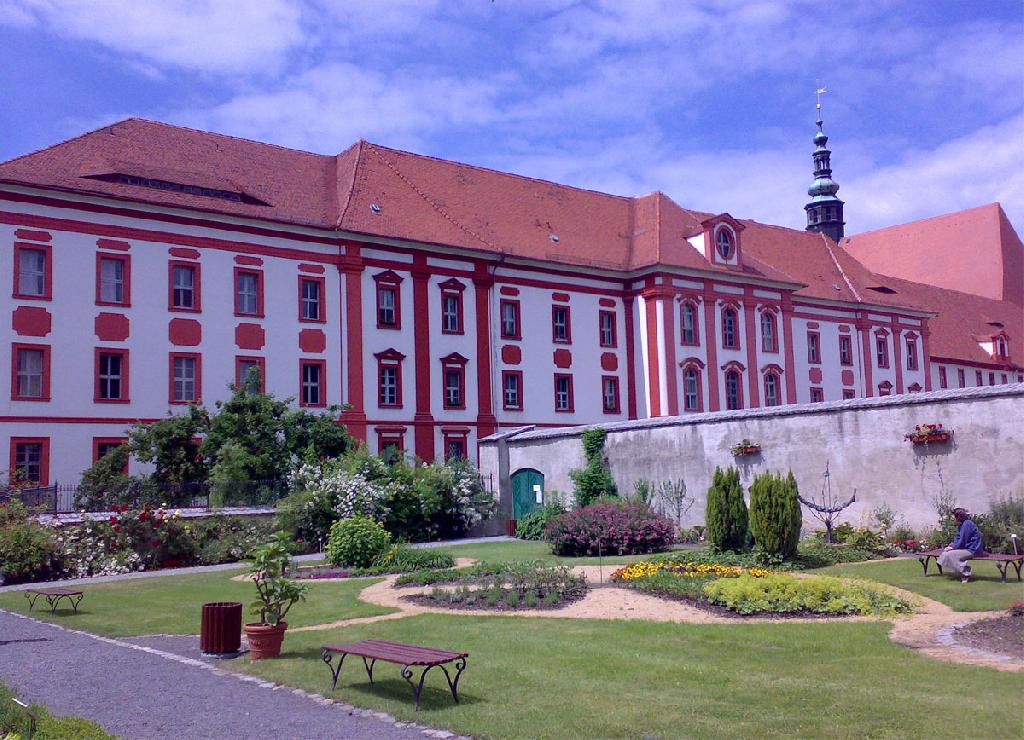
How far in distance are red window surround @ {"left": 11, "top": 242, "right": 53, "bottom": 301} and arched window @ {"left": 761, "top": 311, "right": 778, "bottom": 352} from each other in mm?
32311

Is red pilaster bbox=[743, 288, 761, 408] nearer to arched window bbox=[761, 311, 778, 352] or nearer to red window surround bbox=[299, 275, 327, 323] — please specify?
arched window bbox=[761, 311, 778, 352]

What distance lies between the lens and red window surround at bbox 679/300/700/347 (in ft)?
145

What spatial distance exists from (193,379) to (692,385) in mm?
22520

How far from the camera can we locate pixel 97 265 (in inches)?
1248

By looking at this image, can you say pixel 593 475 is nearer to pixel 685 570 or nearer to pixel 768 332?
pixel 685 570

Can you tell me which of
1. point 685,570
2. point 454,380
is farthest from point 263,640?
point 454,380

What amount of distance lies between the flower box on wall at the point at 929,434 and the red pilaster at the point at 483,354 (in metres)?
21.7

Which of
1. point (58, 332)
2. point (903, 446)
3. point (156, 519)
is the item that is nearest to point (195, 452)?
point (58, 332)

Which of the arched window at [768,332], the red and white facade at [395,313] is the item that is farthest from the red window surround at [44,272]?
the arched window at [768,332]

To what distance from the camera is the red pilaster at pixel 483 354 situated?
3894 centimetres

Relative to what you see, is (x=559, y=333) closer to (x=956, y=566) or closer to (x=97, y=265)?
(x=97, y=265)

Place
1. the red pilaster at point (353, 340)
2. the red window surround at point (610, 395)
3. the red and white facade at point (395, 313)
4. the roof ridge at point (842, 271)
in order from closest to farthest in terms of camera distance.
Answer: the red and white facade at point (395, 313) → the red pilaster at point (353, 340) → the red window surround at point (610, 395) → the roof ridge at point (842, 271)

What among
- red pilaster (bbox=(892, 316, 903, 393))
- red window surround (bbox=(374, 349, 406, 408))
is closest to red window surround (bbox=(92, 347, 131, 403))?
red window surround (bbox=(374, 349, 406, 408))

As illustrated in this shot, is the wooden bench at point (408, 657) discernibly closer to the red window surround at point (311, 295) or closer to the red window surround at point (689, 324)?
the red window surround at point (311, 295)
